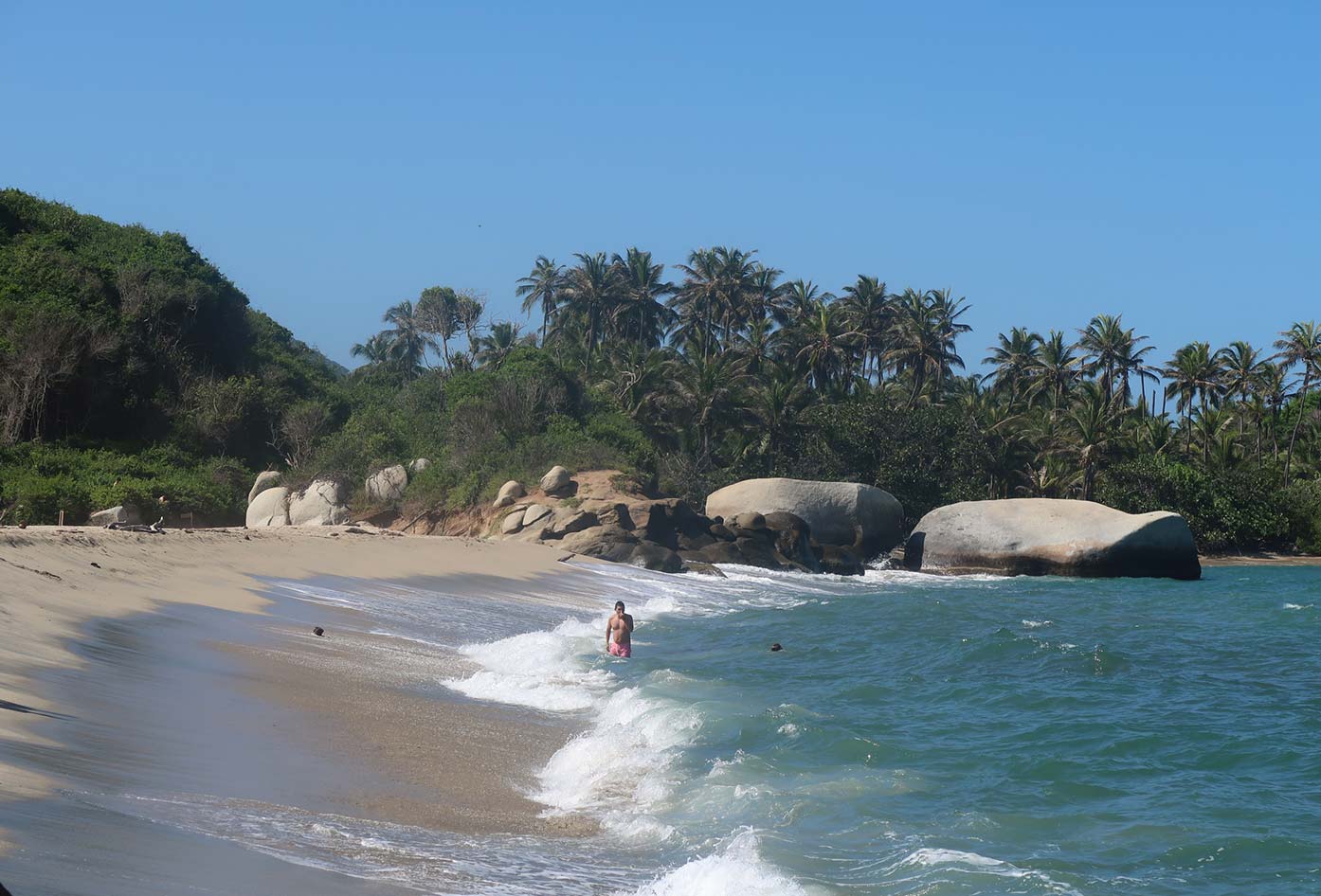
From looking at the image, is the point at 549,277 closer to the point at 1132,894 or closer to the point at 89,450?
the point at 89,450

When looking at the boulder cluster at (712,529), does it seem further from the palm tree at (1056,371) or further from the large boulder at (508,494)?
the palm tree at (1056,371)

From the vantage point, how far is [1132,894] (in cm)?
725

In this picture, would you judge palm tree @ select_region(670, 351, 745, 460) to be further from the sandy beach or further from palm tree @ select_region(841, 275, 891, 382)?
the sandy beach

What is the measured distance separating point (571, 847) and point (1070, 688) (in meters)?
9.73

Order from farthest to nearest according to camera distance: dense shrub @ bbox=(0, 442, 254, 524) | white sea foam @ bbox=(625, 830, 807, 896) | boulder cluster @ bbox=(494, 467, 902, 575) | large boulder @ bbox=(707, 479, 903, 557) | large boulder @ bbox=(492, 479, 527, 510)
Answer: large boulder @ bbox=(707, 479, 903, 557) < large boulder @ bbox=(492, 479, 527, 510) < boulder cluster @ bbox=(494, 467, 902, 575) < dense shrub @ bbox=(0, 442, 254, 524) < white sea foam @ bbox=(625, 830, 807, 896)

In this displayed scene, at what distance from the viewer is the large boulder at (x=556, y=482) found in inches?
1452

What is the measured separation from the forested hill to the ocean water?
17.0 metres

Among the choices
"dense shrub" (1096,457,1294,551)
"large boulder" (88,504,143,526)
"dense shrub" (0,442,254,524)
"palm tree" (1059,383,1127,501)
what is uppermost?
"palm tree" (1059,383,1127,501)

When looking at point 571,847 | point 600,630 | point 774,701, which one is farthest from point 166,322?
point 571,847

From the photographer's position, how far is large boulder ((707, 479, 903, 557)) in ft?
134

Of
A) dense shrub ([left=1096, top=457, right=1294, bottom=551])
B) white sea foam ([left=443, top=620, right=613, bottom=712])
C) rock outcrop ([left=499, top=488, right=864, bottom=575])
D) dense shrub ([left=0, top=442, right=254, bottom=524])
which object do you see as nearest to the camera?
white sea foam ([left=443, top=620, right=613, bottom=712])

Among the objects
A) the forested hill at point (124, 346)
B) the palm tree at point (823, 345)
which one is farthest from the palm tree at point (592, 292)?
the forested hill at point (124, 346)

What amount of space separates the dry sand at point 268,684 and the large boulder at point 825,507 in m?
21.2

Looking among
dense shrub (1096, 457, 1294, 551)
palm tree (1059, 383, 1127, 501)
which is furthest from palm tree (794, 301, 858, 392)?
dense shrub (1096, 457, 1294, 551)
